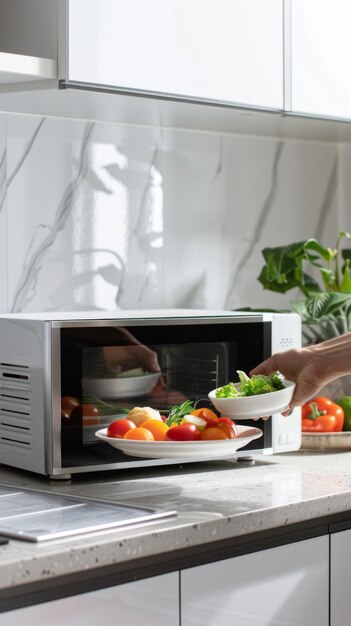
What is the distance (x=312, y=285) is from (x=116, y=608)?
119 centimetres

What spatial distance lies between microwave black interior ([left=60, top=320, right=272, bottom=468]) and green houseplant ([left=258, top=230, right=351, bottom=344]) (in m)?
0.37

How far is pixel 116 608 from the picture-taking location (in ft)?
4.75

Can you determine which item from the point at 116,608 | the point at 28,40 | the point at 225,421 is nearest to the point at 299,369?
the point at 225,421

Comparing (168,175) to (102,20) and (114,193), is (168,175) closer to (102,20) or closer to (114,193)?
(114,193)

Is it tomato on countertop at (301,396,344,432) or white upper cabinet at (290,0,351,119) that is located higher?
white upper cabinet at (290,0,351,119)

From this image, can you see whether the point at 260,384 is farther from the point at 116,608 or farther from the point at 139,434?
the point at 116,608

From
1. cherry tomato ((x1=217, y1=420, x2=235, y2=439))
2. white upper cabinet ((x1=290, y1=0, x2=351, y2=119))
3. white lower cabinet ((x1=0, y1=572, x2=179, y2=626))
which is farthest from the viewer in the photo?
white upper cabinet ((x1=290, y1=0, x2=351, y2=119))

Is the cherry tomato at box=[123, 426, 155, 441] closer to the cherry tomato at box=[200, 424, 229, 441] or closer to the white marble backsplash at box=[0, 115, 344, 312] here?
the cherry tomato at box=[200, 424, 229, 441]

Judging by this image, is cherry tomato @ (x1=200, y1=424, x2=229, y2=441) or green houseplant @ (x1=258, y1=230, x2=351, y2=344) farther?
green houseplant @ (x1=258, y1=230, x2=351, y2=344)

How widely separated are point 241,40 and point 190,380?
2.12 ft

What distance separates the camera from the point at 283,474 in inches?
74.9

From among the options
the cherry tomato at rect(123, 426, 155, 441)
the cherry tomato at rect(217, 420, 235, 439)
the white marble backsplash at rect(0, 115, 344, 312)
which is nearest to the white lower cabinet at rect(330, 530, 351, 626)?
the cherry tomato at rect(217, 420, 235, 439)

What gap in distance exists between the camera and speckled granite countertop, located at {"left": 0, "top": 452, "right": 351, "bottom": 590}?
53.6 inches

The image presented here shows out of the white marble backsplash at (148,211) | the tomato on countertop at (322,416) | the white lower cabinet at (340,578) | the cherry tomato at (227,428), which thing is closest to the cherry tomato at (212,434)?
the cherry tomato at (227,428)
